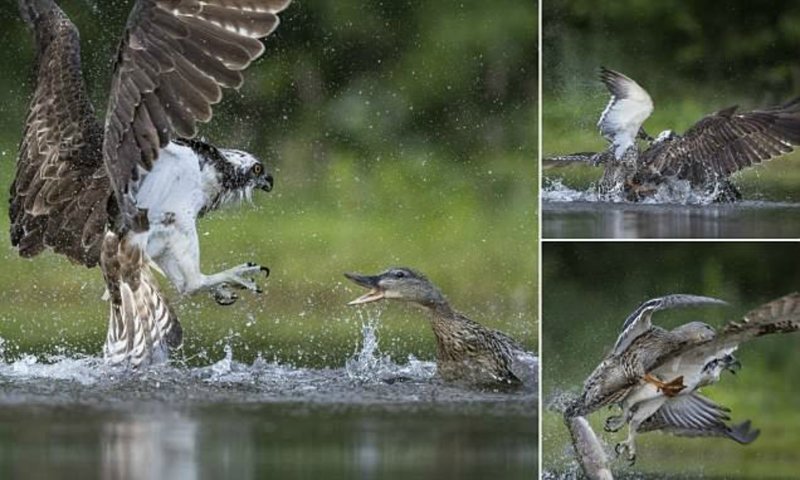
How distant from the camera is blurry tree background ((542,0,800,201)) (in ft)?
19.0

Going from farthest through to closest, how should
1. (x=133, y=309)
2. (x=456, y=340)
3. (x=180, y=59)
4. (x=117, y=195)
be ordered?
(x=456, y=340) → (x=133, y=309) → (x=117, y=195) → (x=180, y=59)

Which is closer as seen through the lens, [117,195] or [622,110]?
[117,195]

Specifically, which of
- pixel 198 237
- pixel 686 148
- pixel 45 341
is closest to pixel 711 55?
pixel 686 148

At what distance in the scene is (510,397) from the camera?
227 inches

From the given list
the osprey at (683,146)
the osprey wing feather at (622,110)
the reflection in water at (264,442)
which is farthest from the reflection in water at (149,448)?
the osprey wing feather at (622,110)

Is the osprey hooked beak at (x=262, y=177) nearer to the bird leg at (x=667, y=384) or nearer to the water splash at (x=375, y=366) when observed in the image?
the water splash at (x=375, y=366)

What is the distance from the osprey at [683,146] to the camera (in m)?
5.82

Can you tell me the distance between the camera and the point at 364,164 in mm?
5828

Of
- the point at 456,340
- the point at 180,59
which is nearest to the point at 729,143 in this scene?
the point at 456,340

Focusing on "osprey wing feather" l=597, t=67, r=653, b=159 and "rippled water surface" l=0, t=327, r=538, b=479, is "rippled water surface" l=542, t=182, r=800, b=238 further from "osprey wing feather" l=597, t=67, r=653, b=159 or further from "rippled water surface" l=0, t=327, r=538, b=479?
"rippled water surface" l=0, t=327, r=538, b=479

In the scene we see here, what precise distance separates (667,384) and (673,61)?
1057mm

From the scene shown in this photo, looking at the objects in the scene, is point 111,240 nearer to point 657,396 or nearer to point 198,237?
point 198,237

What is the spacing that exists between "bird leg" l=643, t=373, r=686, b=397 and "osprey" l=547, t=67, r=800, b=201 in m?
0.61

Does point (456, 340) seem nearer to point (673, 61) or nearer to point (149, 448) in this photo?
point (149, 448)
